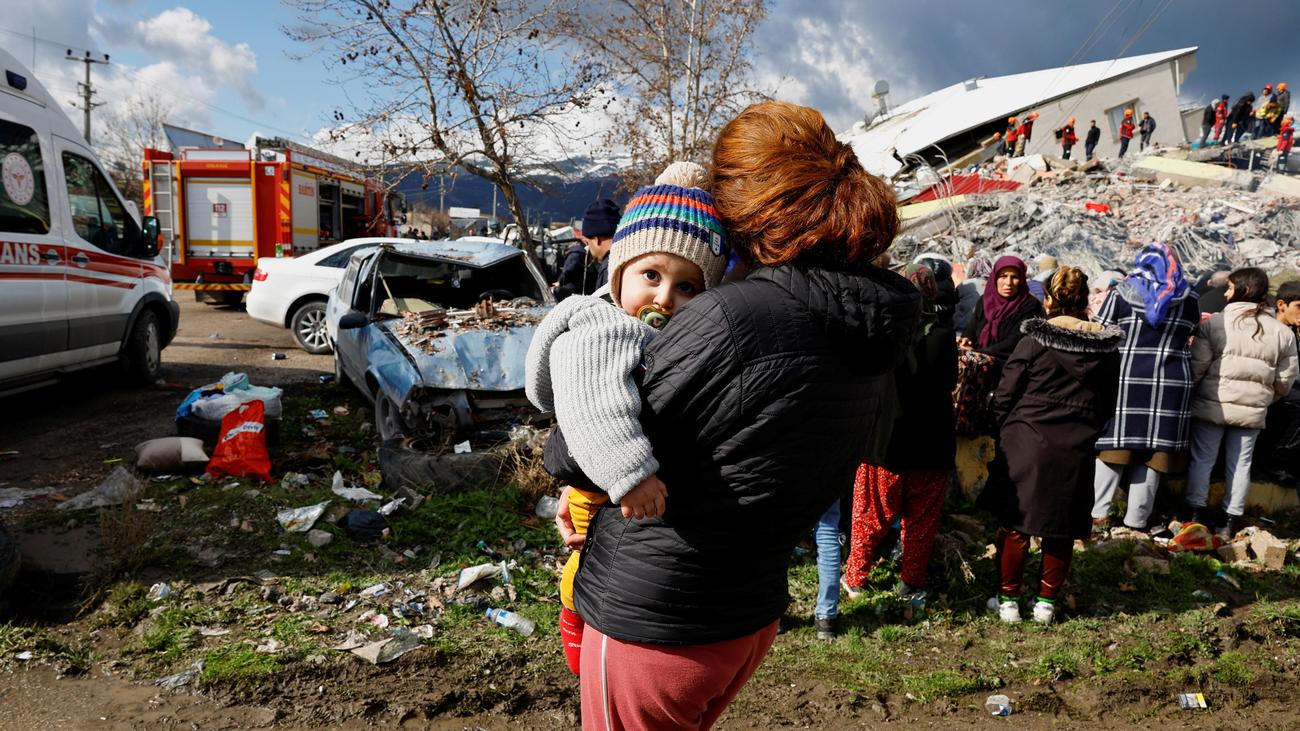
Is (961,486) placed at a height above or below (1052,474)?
below

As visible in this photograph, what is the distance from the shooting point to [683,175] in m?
1.68

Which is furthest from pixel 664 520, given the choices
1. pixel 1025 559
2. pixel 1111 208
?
pixel 1111 208

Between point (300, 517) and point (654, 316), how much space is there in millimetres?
3949

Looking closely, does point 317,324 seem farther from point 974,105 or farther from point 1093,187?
point 974,105

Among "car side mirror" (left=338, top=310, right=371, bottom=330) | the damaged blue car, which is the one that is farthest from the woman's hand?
"car side mirror" (left=338, top=310, right=371, bottom=330)

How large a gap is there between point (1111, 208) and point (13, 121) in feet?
58.6

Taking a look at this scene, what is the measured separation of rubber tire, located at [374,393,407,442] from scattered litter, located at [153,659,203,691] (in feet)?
7.74

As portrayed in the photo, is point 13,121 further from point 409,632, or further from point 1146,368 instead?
point 1146,368

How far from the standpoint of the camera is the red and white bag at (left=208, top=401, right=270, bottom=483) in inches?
210

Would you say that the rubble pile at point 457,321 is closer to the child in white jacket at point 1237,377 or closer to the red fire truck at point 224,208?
the child in white jacket at point 1237,377

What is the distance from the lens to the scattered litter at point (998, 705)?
3.36 m

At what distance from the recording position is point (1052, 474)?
12.9 feet

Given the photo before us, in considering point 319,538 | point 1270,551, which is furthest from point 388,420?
point 1270,551

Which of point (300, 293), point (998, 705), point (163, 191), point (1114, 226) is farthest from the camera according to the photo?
point (1114, 226)
